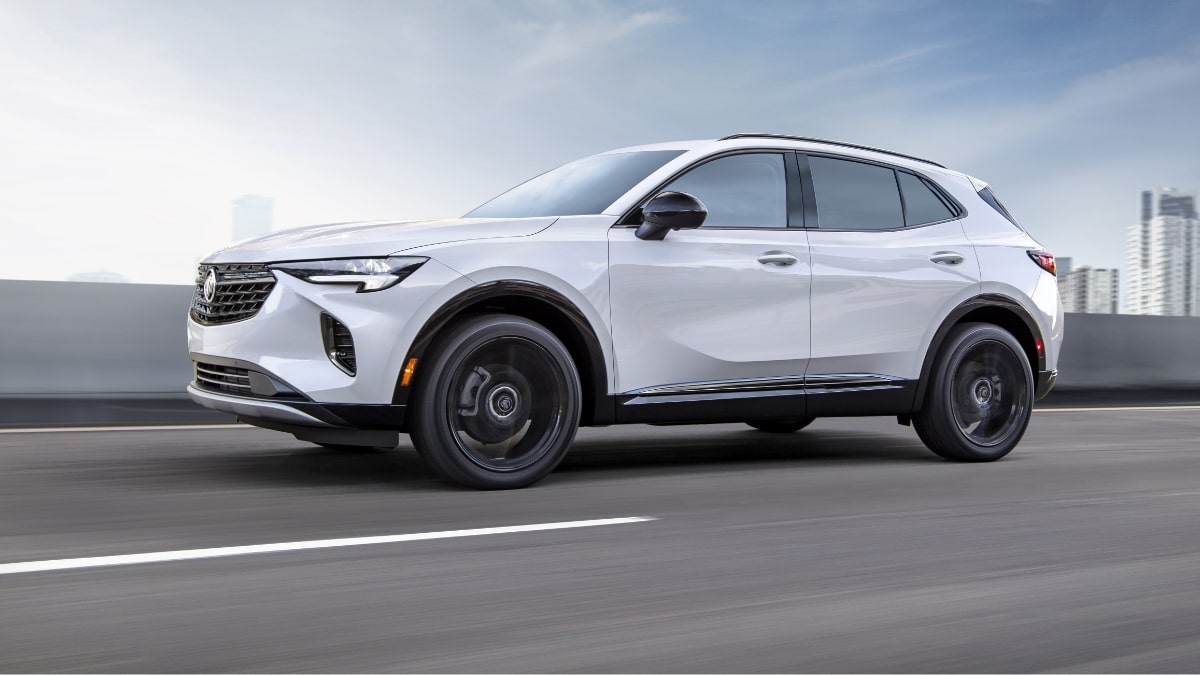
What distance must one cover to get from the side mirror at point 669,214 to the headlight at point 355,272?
1264mm

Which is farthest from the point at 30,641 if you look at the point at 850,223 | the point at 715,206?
the point at 850,223

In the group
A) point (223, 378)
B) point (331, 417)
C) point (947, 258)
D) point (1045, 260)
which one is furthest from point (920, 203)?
point (223, 378)

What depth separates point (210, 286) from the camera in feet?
18.4

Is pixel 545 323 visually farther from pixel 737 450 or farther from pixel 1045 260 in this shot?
pixel 1045 260

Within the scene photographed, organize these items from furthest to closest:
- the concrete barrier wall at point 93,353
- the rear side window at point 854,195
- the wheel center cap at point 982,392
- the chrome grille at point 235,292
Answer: the concrete barrier wall at point 93,353
the wheel center cap at point 982,392
the rear side window at point 854,195
the chrome grille at point 235,292

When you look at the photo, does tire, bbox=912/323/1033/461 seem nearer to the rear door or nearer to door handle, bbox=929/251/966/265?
the rear door

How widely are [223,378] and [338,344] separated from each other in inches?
26.9

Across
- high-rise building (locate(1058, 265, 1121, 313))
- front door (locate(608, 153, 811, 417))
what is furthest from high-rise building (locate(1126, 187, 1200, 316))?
front door (locate(608, 153, 811, 417))

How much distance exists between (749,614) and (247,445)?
14.6 ft

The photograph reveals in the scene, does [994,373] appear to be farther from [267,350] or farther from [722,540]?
[267,350]

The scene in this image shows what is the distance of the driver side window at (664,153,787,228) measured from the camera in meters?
6.31

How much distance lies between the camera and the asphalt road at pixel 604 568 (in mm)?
3125

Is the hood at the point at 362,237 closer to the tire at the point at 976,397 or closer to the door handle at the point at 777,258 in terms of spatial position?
the door handle at the point at 777,258

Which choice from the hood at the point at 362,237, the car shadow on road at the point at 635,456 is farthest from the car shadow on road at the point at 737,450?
the hood at the point at 362,237
